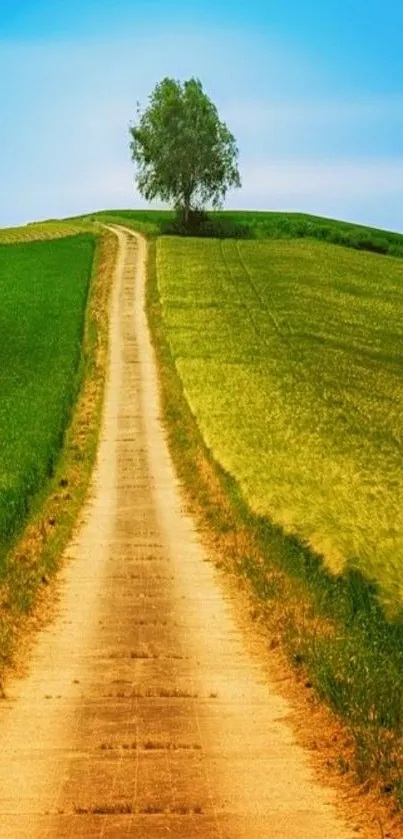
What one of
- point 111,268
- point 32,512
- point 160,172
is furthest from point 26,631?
point 160,172

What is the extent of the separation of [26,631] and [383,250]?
10313 centimetres

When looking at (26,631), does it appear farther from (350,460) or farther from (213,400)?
(213,400)

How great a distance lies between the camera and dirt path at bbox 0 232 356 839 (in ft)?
30.8

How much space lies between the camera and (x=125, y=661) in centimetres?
1453

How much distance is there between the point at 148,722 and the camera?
1188 centimetres

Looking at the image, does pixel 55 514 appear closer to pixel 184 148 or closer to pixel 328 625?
pixel 328 625

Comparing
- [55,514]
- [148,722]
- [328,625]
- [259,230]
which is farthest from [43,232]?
[148,722]

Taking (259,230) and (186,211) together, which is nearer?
(186,211)

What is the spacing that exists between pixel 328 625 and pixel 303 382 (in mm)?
26978

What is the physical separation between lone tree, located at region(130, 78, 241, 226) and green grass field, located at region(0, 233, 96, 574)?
16258mm

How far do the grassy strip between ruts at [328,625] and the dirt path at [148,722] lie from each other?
1.92ft

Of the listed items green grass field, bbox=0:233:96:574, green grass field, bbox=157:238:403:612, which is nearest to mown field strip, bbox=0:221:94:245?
green grass field, bbox=0:233:96:574

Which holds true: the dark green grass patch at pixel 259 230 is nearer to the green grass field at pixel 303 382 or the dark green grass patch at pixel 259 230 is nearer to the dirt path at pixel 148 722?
the green grass field at pixel 303 382

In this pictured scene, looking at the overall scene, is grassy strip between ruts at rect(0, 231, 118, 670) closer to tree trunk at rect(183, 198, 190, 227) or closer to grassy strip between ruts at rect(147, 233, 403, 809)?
grassy strip between ruts at rect(147, 233, 403, 809)
